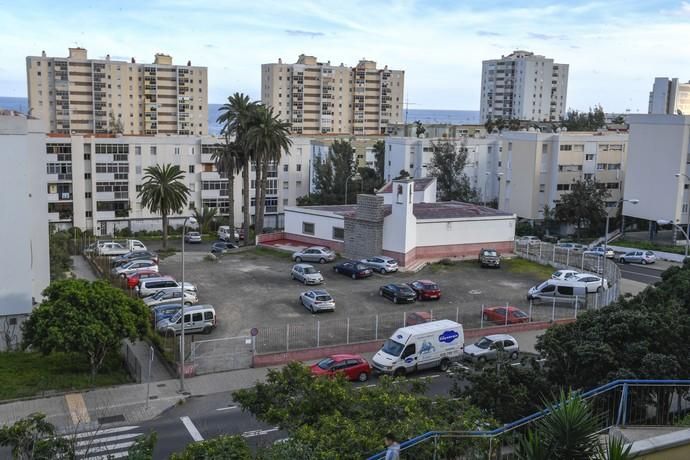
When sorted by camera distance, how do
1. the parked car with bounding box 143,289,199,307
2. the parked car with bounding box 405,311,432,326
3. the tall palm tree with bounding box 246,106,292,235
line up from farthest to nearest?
the tall palm tree with bounding box 246,106,292,235 < the parked car with bounding box 143,289,199,307 < the parked car with bounding box 405,311,432,326

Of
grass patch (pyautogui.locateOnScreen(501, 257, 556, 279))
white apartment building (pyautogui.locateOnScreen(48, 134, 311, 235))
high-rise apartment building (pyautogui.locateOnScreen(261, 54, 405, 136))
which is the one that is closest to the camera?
grass patch (pyautogui.locateOnScreen(501, 257, 556, 279))

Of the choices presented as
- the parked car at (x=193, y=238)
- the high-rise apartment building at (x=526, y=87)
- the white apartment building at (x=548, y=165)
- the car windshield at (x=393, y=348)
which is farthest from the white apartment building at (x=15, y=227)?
the high-rise apartment building at (x=526, y=87)

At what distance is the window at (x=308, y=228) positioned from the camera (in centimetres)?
5958

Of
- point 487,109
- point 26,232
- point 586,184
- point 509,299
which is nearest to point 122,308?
point 26,232

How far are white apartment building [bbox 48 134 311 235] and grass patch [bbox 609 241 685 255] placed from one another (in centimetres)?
3556

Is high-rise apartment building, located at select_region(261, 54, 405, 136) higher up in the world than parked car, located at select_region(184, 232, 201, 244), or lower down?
higher up

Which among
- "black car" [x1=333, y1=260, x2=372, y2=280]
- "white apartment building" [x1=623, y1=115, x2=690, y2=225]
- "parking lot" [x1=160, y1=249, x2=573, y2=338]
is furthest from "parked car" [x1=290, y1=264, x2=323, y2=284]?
"white apartment building" [x1=623, y1=115, x2=690, y2=225]

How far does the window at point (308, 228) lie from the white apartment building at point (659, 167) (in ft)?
111

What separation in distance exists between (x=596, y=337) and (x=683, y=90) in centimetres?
9850

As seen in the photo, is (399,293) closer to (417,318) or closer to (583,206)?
(417,318)

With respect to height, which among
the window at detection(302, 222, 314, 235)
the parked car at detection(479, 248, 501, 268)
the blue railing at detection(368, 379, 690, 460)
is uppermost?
the blue railing at detection(368, 379, 690, 460)

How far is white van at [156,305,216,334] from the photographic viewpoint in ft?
114

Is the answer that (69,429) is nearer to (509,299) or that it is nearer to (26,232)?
(26,232)

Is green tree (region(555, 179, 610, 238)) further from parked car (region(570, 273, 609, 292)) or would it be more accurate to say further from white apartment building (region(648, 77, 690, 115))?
parked car (region(570, 273, 609, 292))
